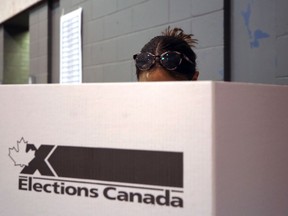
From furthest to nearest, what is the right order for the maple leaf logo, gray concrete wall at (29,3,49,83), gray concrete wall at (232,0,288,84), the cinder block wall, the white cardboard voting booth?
gray concrete wall at (29,3,49,83) → the cinder block wall → gray concrete wall at (232,0,288,84) → the maple leaf logo → the white cardboard voting booth

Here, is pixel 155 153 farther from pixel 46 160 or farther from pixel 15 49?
pixel 15 49

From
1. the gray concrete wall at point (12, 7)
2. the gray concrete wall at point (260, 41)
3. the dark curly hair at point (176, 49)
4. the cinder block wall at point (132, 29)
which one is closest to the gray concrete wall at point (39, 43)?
the gray concrete wall at point (12, 7)

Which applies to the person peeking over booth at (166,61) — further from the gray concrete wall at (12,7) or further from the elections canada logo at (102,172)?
the gray concrete wall at (12,7)

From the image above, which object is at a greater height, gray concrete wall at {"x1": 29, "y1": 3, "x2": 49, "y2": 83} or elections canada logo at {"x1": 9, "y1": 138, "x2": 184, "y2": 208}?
gray concrete wall at {"x1": 29, "y1": 3, "x2": 49, "y2": 83}

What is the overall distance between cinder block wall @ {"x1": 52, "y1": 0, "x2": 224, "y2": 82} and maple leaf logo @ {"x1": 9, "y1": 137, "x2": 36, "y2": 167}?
902 mm

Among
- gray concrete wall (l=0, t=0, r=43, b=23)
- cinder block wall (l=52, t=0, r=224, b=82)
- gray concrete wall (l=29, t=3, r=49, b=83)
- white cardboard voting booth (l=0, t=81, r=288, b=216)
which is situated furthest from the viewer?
gray concrete wall (l=0, t=0, r=43, b=23)

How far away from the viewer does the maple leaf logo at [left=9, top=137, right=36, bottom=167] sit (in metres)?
0.63

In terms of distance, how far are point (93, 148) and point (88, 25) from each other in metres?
1.75

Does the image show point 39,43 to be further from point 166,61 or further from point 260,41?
point 166,61

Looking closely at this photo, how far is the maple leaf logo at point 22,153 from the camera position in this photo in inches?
24.8

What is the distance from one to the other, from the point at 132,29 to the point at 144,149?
4.51 feet

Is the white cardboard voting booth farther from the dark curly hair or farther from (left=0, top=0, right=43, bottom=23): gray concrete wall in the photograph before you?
(left=0, top=0, right=43, bottom=23): gray concrete wall

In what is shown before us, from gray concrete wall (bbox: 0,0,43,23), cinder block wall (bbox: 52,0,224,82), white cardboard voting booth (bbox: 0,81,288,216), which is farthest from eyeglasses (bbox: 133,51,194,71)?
gray concrete wall (bbox: 0,0,43,23)

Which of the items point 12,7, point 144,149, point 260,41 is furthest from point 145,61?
point 12,7
